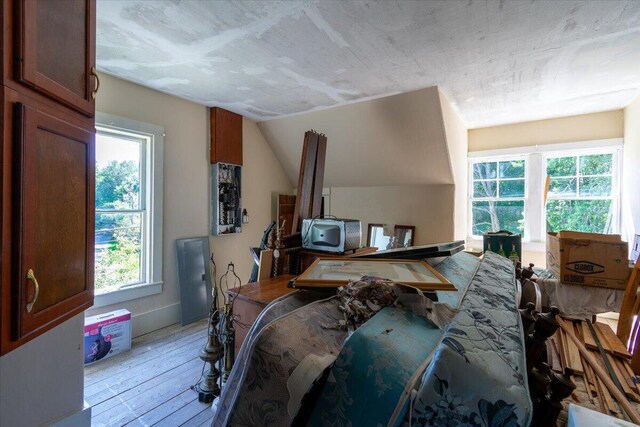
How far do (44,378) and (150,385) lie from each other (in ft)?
2.60

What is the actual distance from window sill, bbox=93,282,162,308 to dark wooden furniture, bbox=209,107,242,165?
59.4 inches

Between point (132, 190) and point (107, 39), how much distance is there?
134cm

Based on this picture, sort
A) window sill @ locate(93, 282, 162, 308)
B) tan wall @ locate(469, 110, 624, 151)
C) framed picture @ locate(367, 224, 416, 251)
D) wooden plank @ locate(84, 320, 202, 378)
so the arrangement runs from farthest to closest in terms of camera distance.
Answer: framed picture @ locate(367, 224, 416, 251)
tan wall @ locate(469, 110, 624, 151)
window sill @ locate(93, 282, 162, 308)
wooden plank @ locate(84, 320, 202, 378)

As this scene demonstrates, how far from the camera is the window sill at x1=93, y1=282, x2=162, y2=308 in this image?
2.51 metres

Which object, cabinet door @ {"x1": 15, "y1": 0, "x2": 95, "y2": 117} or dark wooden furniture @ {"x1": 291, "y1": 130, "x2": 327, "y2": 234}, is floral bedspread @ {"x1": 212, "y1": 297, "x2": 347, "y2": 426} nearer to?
cabinet door @ {"x1": 15, "y1": 0, "x2": 95, "y2": 117}

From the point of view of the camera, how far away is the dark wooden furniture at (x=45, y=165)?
2.56 feet

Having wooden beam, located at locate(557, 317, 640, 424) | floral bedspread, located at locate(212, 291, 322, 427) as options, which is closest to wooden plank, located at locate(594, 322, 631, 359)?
wooden beam, located at locate(557, 317, 640, 424)

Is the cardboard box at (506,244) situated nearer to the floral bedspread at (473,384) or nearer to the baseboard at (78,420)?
the floral bedspread at (473,384)

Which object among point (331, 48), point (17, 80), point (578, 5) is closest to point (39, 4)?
point (17, 80)

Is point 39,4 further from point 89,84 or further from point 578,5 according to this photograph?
point 578,5

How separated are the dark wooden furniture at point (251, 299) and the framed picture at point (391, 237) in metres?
2.12

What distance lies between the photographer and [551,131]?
11.7 feet

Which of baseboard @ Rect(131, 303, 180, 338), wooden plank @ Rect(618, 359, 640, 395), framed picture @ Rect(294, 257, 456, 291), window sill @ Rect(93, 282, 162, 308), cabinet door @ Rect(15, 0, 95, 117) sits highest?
cabinet door @ Rect(15, 0, 95, 117)

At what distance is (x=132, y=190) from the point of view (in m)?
2.79
